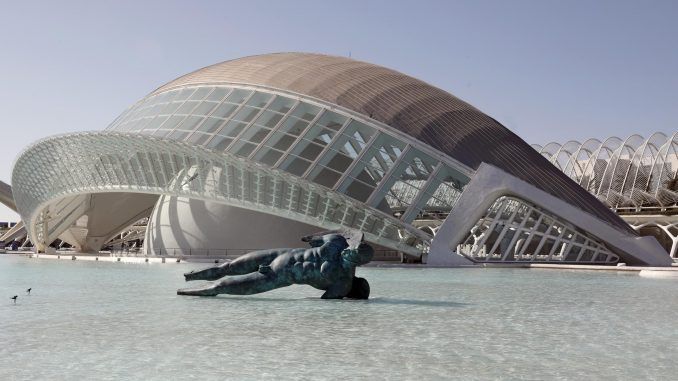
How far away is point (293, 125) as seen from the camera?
137 feet

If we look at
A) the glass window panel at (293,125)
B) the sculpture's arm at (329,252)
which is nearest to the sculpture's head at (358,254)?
the sculpture's arm at (329,252)

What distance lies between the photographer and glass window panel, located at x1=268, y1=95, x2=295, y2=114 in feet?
139

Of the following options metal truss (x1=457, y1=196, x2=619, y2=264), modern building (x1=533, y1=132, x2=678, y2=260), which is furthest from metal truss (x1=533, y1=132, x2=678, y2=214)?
metal truss (x1=457, y1=196, x2=619, y2=264)

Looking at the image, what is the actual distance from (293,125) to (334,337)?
102 ft

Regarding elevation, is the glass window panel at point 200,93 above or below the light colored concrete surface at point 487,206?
above

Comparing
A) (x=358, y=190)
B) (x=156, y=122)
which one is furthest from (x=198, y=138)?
(x=358, y=190)

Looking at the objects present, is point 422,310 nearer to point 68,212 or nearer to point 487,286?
point 487,286

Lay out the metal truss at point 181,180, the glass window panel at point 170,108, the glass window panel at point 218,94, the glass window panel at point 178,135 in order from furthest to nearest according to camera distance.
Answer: the glass window panel at point 170,108, the glass window panel at point 218,94, the glass window panel at point 178,135, the metal truss at point 181,180

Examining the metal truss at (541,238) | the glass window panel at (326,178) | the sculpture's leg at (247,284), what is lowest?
the sculpture's leg at (247,284)

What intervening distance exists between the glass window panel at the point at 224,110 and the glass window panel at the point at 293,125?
357 centimetres

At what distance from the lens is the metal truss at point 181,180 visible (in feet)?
127

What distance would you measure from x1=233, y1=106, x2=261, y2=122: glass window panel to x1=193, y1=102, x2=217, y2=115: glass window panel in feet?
6.99

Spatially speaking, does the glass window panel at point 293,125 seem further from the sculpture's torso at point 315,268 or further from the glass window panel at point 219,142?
the sculpture's torso at point 315,268

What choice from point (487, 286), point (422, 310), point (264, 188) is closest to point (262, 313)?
point (422, 310)
